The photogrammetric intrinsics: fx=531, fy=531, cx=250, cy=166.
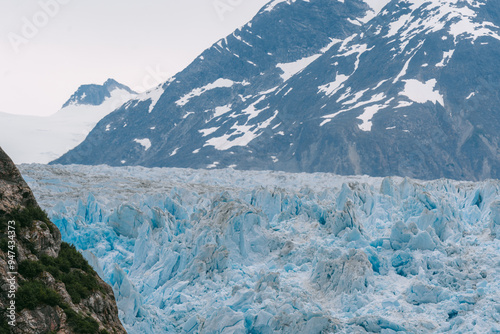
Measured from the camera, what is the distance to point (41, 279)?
12.6 metres

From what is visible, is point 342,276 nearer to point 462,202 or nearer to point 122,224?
point 122,224

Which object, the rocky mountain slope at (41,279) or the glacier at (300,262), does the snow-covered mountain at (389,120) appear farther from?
the rocky mountain slope at (41,279)

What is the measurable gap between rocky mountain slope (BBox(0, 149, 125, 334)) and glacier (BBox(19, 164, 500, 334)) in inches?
256

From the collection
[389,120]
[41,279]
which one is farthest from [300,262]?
[389,120]

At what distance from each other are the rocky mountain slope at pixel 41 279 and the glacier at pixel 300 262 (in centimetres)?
651

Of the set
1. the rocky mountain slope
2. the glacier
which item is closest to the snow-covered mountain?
the glacier

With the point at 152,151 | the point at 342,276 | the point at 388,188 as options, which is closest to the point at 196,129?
the point at 152,151

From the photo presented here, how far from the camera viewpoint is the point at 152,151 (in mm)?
191875

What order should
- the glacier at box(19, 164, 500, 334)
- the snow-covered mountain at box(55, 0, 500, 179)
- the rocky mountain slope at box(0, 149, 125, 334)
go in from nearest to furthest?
the rocky mountain slope at box(0, 149, 125, 334) → the glacier at box(19, 164, 500, 334) → the snow-covered mountain at box(55, 0, 500, 179)

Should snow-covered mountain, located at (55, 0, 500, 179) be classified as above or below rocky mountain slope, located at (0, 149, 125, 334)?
below

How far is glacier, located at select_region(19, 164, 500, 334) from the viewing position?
21.0 metres

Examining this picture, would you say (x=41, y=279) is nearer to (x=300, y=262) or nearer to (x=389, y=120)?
(x=300, y=262)

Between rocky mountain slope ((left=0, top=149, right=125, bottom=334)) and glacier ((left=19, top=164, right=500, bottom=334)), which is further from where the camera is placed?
glacier ((left=19, top=164, right=500, bottom=334))

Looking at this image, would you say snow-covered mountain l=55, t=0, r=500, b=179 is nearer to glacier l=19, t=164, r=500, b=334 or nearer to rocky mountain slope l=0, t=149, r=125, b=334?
glacier l=19, t=164, r=500, b=334
